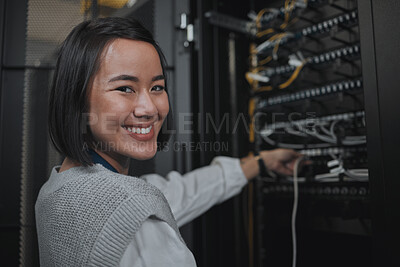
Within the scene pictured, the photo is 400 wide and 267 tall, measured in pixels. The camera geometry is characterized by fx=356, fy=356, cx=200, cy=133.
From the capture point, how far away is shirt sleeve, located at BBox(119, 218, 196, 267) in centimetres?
68

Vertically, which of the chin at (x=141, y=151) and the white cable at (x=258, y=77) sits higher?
the white cable at (x=258, y=77)

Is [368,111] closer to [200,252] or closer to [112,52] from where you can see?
[112,52]

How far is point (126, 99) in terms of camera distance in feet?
2.61

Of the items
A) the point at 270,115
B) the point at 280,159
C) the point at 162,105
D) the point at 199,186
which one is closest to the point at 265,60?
the point at 270,115

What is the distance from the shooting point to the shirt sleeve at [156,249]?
68 cm

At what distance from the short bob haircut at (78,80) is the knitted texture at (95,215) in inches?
3.1

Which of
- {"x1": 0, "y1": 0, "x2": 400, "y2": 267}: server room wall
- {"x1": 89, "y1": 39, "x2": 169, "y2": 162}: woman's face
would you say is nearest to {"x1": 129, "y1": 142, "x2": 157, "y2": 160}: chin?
{"x1": 89, "y1": 39, "x2": 169, "y2": 162}: woman's face

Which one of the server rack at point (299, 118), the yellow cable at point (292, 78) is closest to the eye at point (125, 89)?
the server rack at point (299, 118)

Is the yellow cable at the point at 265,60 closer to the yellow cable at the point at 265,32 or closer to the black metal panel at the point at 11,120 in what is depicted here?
the yellow cable at the point at 265,32

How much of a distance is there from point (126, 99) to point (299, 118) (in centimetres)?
76

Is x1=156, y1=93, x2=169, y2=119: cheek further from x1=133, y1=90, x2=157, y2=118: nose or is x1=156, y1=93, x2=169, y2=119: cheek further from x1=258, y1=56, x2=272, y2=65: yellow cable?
x1=258, y1=56, x2=272, y2=65: yellow cable

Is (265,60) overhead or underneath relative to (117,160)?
overhead

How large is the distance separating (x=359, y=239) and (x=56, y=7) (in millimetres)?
1240

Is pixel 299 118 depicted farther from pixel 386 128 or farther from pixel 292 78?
Answer: pixel 386 128
